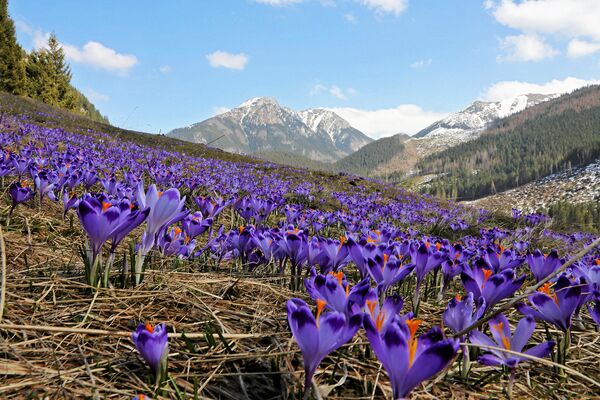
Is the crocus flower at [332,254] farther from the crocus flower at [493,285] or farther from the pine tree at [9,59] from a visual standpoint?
the pine tree at [9,59]

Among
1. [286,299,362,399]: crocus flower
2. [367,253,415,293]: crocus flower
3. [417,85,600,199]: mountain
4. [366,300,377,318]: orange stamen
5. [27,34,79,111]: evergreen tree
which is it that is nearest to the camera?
[286,299,362,399]: crocus flower

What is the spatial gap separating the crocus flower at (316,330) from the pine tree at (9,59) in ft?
145

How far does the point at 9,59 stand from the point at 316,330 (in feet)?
153

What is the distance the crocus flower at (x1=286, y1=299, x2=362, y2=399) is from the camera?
1083 mm

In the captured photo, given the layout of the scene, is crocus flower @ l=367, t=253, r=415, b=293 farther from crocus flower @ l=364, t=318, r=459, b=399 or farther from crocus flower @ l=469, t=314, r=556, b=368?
crocus flower @ l=364, t=318, r=459, b=399

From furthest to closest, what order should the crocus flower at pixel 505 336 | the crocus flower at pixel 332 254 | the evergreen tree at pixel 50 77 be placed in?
the evergreen tree at pixel 50 77 → the crocus flower at pixel 332 254 → the crocus flower at pixel 505 336

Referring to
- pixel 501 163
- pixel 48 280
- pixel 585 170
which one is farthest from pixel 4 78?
pixel 501 163

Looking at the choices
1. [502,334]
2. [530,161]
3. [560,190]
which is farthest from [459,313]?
[530,161]

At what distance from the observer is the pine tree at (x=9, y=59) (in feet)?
118

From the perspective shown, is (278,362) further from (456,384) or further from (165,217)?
(165,217)

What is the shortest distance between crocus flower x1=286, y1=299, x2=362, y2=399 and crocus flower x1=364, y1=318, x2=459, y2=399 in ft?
Result: 0.30

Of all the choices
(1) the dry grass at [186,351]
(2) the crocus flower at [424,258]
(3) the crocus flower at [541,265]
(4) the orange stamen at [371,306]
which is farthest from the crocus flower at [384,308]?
(3) the crocus flower at [541,265]

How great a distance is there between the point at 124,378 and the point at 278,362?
53 cm

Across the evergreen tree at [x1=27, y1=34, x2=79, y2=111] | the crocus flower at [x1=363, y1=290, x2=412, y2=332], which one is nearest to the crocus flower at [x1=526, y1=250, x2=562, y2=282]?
the crocus flower at [x1=363, y1=290, x2=412, y2=332]
